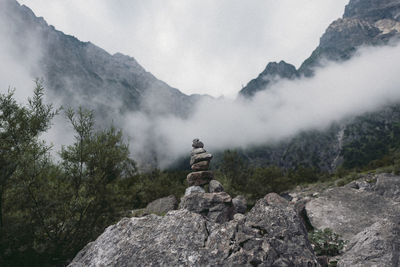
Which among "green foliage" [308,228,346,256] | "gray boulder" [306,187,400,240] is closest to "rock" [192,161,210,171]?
"gray boulder" [306,187,400,240]

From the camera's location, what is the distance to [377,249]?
9359 millimetres

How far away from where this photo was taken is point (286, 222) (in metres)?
9.34

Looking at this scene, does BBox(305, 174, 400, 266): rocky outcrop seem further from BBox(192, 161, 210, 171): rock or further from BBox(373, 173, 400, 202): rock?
BBox(192, 161, 210, 171): rock

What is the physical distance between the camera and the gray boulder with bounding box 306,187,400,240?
1678 centimetres

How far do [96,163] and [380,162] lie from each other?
5544 inches

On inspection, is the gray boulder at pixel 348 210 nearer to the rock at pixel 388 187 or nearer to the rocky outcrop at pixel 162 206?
the rock at pixel 388 187

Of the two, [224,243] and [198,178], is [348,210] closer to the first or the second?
[198,178]

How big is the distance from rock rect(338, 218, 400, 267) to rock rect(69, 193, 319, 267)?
9.17ft

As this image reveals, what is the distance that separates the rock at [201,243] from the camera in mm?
7199

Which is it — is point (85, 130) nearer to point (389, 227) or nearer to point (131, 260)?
point (131, 260)

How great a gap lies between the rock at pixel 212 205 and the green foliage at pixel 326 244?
821cm

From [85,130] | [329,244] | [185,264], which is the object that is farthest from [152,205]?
[185,264]

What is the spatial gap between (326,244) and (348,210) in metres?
7.72

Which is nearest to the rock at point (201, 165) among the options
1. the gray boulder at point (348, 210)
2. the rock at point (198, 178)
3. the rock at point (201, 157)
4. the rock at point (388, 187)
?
the rock at point (201, 157)
